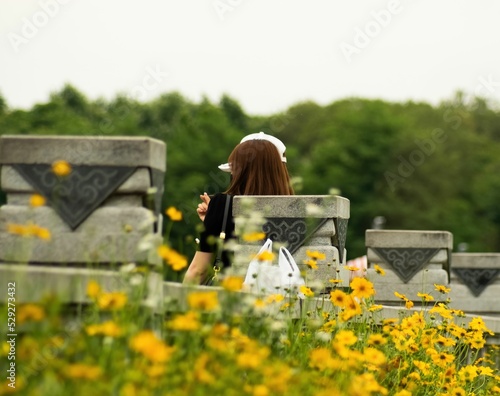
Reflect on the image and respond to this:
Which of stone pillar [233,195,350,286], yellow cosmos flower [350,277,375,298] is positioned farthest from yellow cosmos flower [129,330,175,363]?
stone pillar [233,195,350,286]

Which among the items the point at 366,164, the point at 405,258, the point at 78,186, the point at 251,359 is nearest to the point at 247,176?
the point at 78,186

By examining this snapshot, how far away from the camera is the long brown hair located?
7164mm

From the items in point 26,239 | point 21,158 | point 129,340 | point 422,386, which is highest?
point 21,158

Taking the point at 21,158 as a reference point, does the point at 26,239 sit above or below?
below

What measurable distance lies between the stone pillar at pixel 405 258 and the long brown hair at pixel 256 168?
445cm

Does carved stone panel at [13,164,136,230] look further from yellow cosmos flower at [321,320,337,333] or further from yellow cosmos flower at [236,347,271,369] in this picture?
yellow cosmos flower at [321,320,337,333]

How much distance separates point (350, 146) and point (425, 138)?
12.3 ft

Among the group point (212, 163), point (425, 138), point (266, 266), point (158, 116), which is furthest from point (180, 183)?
point (266, 266)

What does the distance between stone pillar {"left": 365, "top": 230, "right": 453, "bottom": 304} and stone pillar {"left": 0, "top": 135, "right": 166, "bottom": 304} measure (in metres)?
7.07

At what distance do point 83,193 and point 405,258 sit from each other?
7405mm

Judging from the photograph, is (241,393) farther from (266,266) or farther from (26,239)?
(266,266)

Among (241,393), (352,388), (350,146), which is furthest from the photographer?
(350,146)

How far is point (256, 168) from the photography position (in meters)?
7.25

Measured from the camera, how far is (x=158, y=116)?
60219mm
